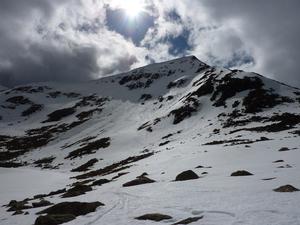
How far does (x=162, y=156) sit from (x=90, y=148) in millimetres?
49589

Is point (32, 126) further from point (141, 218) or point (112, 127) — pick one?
point (141, 218)

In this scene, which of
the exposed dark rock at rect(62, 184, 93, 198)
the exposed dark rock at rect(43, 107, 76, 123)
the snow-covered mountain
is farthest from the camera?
the exposed dark rock at rect(43, 107, 76, 123)

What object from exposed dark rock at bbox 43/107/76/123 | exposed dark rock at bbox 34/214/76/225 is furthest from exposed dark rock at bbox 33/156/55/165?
exposed dark rock at bbox 43/107/76/123

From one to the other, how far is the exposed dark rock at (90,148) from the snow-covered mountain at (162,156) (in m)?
0.56

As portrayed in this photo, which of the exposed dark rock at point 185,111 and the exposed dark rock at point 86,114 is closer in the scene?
the exposed dark rock at point 185,111

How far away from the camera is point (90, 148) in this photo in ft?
310

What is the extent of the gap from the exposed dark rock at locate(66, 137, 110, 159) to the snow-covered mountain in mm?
561

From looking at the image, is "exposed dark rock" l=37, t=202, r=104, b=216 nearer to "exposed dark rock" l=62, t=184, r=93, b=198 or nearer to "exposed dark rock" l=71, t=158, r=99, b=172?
"exposed dark rock" l=62, t=184, r=93, b=198

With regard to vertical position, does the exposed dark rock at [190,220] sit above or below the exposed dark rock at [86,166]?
below

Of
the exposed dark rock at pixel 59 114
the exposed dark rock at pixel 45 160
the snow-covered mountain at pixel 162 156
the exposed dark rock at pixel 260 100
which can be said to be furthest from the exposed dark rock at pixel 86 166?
the exposed dark rock at pixel 59 114

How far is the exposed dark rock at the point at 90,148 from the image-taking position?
90.1 metres

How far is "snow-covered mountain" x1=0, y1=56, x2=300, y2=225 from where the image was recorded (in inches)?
611

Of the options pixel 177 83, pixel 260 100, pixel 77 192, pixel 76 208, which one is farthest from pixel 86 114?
pixel 76 208

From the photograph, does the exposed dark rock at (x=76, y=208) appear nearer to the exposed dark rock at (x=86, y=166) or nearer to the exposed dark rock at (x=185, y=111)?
the exposed dark rock at (x=86, y=166)
